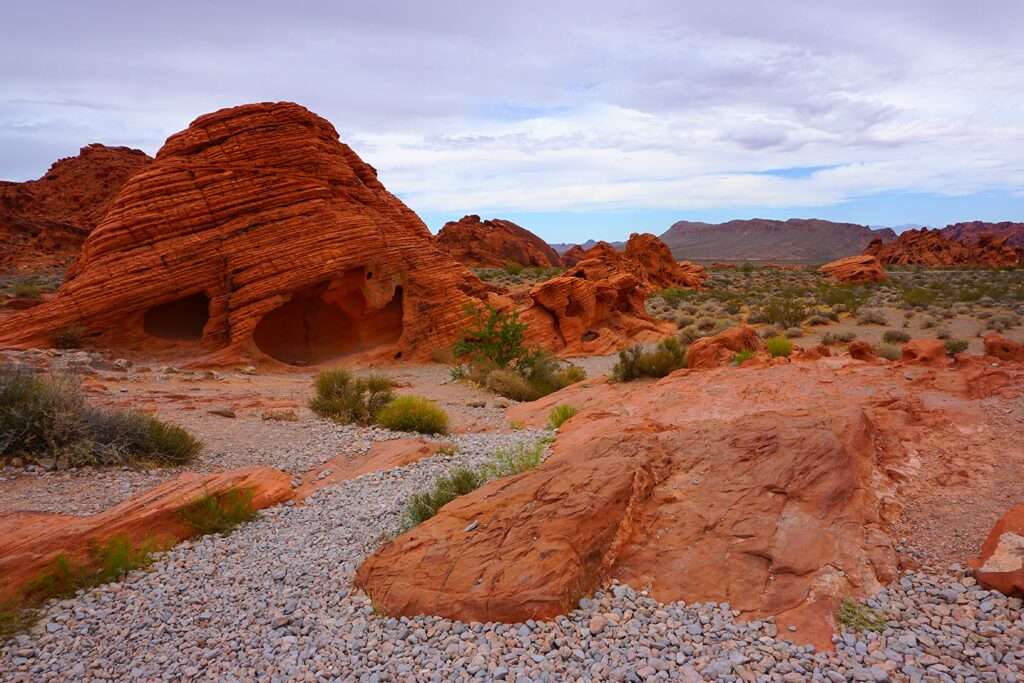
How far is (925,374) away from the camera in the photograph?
7.67 meters

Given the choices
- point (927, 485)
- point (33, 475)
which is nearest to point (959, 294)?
point (927, 485)

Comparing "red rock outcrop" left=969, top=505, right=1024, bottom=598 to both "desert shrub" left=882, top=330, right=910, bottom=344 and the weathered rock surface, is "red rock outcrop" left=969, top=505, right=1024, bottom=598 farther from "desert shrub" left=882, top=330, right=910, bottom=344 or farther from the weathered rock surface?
"desert shrub" left=882, top=330, right=910, bottom=344

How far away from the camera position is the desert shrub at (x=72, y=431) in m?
6.75

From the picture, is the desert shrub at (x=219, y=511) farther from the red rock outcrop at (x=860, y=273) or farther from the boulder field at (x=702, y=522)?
the red rock outcrop at (x=860, y=273)

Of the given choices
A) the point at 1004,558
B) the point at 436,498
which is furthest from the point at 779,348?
the point at 436,498

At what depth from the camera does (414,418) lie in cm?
961

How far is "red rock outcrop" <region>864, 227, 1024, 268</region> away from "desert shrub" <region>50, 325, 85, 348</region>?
69654 mm

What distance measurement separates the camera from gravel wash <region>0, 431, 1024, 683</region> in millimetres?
3410

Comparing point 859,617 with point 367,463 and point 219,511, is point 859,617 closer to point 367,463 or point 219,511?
point 219,511

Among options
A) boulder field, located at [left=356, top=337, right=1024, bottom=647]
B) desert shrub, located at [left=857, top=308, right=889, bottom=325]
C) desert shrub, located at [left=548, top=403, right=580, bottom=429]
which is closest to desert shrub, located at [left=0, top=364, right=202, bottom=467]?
boulder field, located at [left=356, top=337, right=1024, bottom=647]

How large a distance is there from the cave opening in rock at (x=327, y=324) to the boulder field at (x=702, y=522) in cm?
1370

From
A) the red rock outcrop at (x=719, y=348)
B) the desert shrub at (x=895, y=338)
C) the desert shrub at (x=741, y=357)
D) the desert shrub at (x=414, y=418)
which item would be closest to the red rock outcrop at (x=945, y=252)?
the desert shrub at (x=895, y=338)

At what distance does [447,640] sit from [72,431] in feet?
18.3

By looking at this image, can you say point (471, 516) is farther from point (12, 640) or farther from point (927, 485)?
point (927, 485)
